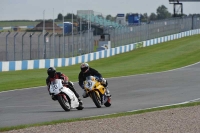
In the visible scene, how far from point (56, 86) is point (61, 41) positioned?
1032 inches

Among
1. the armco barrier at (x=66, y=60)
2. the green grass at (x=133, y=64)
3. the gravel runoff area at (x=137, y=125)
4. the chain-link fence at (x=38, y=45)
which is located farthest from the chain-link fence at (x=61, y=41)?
the gravel runoff area at (x=137, y=125)

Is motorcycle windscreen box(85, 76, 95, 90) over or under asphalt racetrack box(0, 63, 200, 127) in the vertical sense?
over

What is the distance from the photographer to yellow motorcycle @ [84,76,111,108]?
1675cm

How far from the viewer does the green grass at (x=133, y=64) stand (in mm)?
29234

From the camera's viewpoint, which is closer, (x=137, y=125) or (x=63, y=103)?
(x=137, y=125)

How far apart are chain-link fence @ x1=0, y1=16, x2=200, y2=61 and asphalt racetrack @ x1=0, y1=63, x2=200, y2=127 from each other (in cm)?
961

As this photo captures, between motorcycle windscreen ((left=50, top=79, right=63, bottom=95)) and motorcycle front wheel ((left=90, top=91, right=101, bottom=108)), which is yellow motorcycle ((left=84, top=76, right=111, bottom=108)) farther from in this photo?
motorcycle windscreen ((left=50, top=79, right=63, bottom=95))

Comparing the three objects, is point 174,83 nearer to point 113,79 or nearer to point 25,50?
point 113,79

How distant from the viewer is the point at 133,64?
139ft

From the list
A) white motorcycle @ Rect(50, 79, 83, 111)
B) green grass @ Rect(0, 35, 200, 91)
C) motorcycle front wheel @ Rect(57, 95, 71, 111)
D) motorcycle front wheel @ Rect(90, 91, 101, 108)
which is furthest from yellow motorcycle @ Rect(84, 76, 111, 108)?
green grass @ Rect(0, 35, 200, 91)

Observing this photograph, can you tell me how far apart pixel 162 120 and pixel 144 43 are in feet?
154

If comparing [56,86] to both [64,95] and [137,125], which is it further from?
[137,125]

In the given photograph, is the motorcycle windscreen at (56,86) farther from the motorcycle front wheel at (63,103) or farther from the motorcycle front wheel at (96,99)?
the motorcycle front wheel at (96,99)

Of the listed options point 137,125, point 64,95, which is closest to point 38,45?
point 64,95
